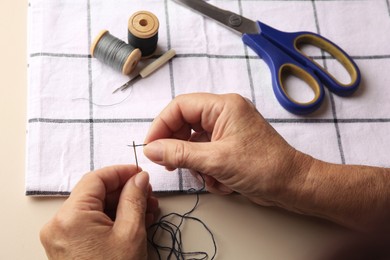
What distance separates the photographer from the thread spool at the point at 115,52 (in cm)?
102

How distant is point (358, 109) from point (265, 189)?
1.17 feet

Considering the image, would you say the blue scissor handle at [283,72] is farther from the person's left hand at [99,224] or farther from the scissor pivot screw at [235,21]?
the person's left hand at [99,224]

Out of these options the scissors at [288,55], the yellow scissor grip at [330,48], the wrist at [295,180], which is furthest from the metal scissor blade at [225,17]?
the wrist at [295,180]

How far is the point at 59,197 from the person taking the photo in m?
0.95

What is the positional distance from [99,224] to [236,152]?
0.90 feet

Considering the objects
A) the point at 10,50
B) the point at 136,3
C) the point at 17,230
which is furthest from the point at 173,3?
the point at 17,230

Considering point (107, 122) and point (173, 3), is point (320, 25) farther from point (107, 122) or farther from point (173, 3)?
point (107, 122)

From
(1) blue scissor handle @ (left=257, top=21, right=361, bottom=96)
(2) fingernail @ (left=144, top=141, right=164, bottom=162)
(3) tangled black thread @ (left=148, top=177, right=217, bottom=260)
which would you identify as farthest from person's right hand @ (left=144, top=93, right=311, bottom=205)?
(1) blue scissor handle @ (left=257, top=21, right=361, bottom=96)

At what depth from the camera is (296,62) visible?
109 centimetres

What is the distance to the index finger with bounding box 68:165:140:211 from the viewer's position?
2.73 feet

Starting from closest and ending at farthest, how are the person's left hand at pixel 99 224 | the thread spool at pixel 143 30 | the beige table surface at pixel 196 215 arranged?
the person's left hand at pixel 99 224
the beige table surface at pixel 196 215
the thread spool at pixel 143 30

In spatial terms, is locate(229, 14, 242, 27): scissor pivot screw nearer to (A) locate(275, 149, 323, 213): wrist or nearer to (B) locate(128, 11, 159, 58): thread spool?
(B) locate(128, 11, 159, 58): thread spool

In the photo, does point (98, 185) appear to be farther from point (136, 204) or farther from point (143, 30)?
point (143, 30)

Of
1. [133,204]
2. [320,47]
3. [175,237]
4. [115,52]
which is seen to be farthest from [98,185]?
[320,47]
